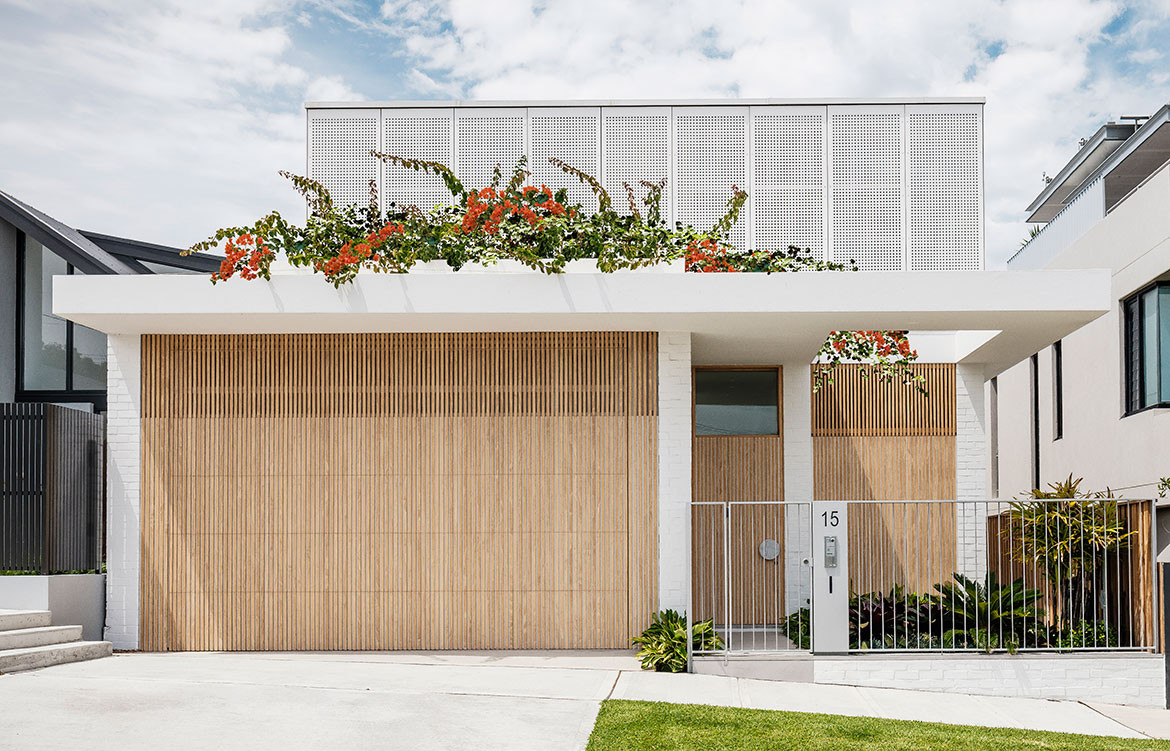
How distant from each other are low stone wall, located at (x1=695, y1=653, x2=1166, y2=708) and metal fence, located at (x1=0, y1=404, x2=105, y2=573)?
628cm

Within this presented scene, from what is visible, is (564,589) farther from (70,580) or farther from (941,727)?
(70,580)

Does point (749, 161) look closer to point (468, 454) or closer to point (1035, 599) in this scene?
point (468, 454)

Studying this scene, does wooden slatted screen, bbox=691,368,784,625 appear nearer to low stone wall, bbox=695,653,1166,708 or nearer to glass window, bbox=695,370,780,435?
glass window, bbox=695,370,780,435

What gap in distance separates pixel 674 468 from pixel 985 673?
10.9 feet

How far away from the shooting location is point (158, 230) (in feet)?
87.8

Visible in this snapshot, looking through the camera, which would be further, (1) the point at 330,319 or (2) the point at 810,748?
(1) the point at 330,319

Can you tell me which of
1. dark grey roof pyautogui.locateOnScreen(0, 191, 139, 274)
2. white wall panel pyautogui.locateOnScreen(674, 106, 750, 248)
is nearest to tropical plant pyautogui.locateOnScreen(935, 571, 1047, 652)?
white wall panel pyautogui.locateOnScreen(674, 106, 750, 248)

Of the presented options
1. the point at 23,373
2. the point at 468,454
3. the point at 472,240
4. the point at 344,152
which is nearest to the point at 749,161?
the point at 344,152

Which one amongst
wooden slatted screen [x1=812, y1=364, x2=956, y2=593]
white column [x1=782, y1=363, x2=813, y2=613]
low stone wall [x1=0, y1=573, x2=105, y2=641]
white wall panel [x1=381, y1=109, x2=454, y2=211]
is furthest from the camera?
white wall panel [x1=381, y1=109, x2=454, y2=211]

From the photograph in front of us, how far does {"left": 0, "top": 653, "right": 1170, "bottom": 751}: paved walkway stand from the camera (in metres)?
7.82

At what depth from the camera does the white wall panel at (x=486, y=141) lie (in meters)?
20.3

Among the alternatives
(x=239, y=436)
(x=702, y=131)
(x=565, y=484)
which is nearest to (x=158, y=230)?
(x=702, y=131)

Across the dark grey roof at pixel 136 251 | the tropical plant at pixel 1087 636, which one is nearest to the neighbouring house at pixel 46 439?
the dark grey roof at pixel 136 251

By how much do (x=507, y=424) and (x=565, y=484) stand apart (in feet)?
2.67
